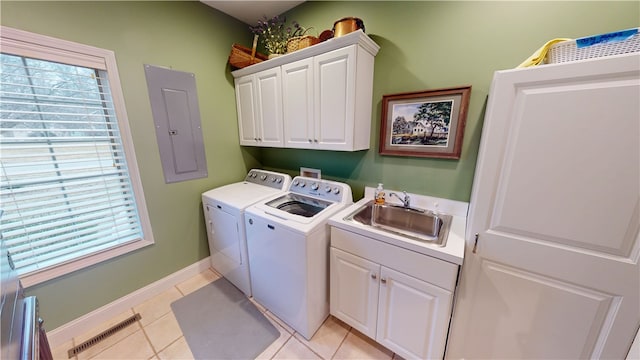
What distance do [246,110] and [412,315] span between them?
226 cm

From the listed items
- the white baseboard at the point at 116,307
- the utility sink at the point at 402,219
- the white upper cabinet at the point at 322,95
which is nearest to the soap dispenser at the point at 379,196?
the utility sink at the point at 402,219

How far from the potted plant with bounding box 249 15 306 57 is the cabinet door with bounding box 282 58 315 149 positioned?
0.30m

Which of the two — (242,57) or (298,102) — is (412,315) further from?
(242,57)

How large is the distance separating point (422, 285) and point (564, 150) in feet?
2.89

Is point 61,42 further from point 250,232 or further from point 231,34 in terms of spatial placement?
point 250,232

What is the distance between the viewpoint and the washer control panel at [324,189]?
1752mm

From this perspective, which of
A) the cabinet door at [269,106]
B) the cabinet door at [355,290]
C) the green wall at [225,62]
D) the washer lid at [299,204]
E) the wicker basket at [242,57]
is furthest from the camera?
the wicker basket at [242,57]

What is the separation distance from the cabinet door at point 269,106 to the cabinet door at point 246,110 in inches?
3.2

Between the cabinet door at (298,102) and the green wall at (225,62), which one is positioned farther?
the cabinet door at (298,102)

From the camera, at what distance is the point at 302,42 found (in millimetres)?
Result: 1653

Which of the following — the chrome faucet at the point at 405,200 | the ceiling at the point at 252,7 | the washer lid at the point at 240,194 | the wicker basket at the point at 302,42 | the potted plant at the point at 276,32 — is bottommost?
the washer lid at the point at 240,194

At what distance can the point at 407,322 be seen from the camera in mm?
1261

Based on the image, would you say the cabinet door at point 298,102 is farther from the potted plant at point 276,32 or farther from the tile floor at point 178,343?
the tile floor at point 178,343


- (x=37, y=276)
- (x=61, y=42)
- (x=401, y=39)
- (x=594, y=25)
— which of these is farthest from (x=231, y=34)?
(x=594, y=25)
